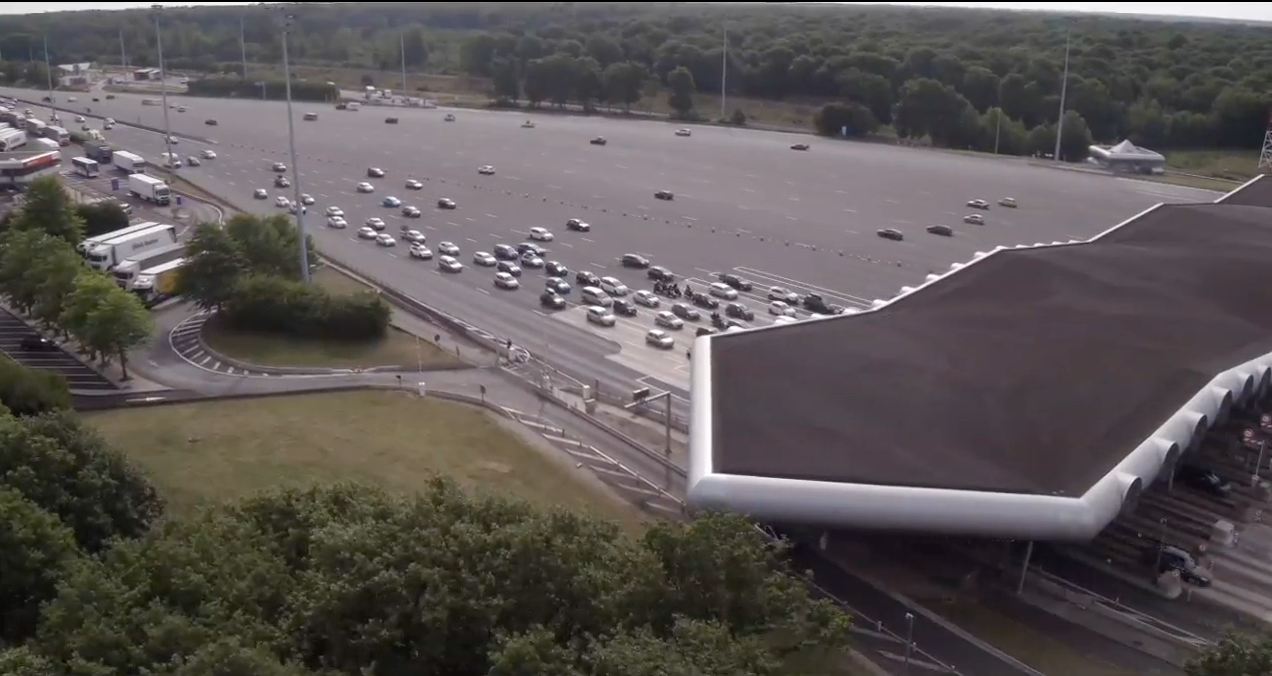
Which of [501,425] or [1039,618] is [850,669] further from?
[501,425]

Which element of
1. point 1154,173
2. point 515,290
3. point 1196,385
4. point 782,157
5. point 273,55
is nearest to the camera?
point 1196,385

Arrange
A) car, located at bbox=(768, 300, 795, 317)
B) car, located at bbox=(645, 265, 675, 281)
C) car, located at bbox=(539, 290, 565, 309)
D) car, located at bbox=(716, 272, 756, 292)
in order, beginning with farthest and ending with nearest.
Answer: car, located at bbox=(645, 265, 675, 281) < car, located at bbox=(716, 272, 756, 292) < car, located at bbox=(539, 290, 565, 309) < car, located at bbox=(768, 300, 795, 317)

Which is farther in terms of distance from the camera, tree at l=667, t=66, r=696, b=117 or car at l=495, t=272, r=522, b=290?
tree at l=667, t=66, r=696, b=117

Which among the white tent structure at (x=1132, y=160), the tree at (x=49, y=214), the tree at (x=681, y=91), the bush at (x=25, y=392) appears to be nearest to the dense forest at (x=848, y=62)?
the tree at (x=681, y=91)

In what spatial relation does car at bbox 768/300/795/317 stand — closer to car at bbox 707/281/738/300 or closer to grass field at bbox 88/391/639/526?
car at bbox 707/281/738/300

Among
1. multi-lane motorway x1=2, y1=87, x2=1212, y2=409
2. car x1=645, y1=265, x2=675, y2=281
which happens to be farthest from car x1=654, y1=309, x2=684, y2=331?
car x1=645, y1=265, x2=675, y2=281

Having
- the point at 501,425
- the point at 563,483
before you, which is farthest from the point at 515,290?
the point at 563,483

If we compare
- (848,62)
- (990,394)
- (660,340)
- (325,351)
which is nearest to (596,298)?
(660,340)
